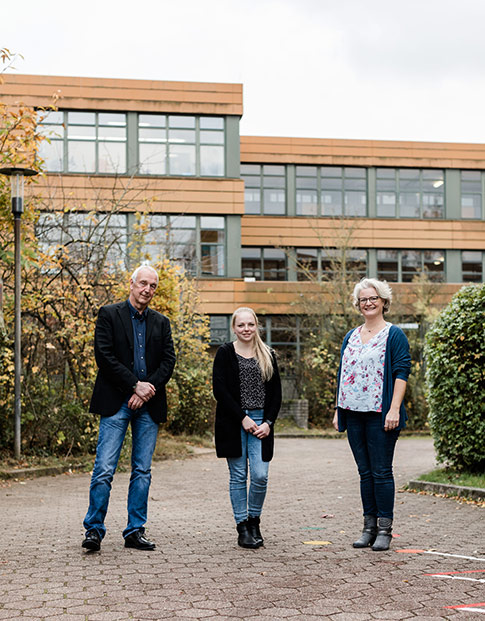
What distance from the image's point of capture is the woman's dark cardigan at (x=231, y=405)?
6.46m

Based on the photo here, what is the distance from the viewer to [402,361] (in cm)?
637

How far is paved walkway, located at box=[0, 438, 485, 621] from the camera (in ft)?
14.8

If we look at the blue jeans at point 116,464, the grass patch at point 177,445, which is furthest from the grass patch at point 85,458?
the blue jeans at point 116,464

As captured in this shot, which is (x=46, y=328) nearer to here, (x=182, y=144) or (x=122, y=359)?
(x=122, y=359)

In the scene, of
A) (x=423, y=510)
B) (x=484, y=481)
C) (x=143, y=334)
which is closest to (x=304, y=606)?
(x=143, y=334)

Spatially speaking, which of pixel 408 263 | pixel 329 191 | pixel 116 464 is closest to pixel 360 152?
pixel 329 191

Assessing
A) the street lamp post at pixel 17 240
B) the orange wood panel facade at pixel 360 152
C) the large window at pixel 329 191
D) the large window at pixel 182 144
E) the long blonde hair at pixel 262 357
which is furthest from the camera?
the large window at pixel 329 191

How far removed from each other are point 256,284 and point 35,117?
73.8ft

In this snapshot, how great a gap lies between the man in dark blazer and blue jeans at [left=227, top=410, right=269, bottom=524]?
0.66 meters

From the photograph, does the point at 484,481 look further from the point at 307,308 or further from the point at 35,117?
the point at 307,308

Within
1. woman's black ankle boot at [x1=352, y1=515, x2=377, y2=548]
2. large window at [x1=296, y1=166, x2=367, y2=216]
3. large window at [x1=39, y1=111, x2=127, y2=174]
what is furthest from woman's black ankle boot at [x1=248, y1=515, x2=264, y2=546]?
large window at [x1=296, y1=166, x2=367, y2=216]

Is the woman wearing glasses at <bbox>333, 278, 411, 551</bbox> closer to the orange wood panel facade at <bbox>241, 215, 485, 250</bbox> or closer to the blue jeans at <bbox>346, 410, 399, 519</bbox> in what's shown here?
the blue jeans at <bbox>346, 410, 399, 519</bbox>

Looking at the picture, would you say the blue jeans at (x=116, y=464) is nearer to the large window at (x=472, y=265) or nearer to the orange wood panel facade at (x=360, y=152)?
the orange wood panel facade at (x=360, y=152)

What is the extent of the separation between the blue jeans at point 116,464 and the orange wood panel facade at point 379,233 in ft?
107
